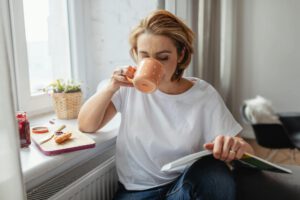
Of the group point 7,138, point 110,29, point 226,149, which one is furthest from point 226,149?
point 110,29

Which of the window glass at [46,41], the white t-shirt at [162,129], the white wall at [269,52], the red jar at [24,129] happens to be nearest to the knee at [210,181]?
the white t-shirt at [162,129]

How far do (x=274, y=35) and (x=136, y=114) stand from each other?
4.08 ft

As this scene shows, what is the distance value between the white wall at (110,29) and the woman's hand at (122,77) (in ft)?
1.87

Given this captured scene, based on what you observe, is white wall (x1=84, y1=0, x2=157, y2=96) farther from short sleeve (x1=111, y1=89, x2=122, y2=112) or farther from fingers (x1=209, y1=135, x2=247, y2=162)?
fingers (x1=209, y1=135, x2=247, y2=162)

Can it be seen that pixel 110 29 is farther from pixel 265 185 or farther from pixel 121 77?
pixel 265 185

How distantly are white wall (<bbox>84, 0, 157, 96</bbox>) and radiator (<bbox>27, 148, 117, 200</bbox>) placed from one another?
52 cm

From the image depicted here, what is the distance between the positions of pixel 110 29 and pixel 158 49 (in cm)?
66

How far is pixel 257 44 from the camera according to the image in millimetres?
1902

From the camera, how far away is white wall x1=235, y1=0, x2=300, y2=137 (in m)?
1.78

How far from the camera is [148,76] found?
0.71m

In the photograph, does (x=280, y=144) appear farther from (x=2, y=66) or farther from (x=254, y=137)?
(x=2, y=66)

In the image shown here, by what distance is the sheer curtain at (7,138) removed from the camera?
45 centimetres

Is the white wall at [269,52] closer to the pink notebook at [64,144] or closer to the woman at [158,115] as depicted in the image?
the woman at [158,115]

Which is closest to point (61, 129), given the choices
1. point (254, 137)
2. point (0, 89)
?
point (0, 89)
